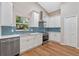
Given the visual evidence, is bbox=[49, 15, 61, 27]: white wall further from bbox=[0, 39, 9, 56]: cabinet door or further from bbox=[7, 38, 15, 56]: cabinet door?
bbox=[0, 39, 9, 56]: cabinet door

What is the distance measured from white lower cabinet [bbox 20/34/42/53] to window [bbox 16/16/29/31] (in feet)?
2.74

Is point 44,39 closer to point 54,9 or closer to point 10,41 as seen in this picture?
point 54,9

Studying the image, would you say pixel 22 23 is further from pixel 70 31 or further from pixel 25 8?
pixel 70 31

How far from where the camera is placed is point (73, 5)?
617 centimetres

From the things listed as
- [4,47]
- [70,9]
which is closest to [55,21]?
[70,9]

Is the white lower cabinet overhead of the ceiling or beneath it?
beneath

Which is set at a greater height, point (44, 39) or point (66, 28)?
point (66, 28)

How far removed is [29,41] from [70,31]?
2.72 meters

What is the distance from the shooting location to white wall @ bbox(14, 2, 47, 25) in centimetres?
533

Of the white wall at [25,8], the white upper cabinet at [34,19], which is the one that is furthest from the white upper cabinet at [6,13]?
the white upper cabinet at [34,19]

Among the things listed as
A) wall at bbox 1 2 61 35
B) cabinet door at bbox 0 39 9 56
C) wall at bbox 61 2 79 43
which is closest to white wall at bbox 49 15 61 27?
wall at bbox 61 2 79 43

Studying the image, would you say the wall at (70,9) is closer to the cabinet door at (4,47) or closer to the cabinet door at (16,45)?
the cabinet door at (16,45)

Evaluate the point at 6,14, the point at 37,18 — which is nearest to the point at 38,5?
the point at 37,18

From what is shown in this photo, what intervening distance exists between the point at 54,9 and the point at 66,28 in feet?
8.60
